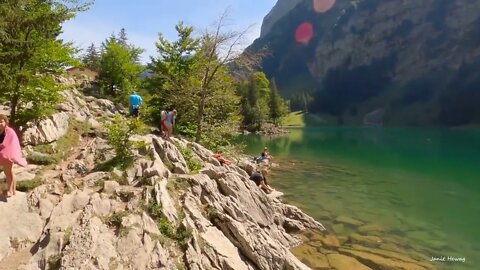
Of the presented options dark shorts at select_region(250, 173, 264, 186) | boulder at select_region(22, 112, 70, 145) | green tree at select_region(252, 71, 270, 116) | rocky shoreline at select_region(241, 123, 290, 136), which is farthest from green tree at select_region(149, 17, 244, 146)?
Answer: green tree at select_region(252, 71, 270, 116)

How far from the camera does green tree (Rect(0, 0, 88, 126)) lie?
51.7 feet

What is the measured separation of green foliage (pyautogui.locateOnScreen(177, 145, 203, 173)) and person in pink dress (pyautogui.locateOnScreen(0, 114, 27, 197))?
23.5 feet

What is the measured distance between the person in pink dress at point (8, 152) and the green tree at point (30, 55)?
4946mm

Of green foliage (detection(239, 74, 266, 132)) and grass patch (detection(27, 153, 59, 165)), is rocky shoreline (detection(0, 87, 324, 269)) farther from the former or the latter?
green foliage (detection(239, 74, 266, 132))

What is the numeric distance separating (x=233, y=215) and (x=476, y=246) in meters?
13.4

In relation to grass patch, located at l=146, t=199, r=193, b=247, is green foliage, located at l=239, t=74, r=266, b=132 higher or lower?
higher

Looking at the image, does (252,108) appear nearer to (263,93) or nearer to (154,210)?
(263,93)

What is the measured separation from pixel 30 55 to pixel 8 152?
6.76 m

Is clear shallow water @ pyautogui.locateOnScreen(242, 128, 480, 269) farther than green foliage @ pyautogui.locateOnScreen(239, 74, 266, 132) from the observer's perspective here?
No

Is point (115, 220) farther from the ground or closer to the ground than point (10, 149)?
closer to the ground

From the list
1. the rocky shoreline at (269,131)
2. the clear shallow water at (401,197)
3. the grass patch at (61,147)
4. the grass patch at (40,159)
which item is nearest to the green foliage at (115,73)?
the clear shallow water at (401,197)

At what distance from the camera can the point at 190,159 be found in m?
18.0

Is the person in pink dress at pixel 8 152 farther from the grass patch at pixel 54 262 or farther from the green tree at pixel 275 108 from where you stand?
the green tree at pixel 275 108

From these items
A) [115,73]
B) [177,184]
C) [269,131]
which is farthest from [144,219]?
[269,131]
